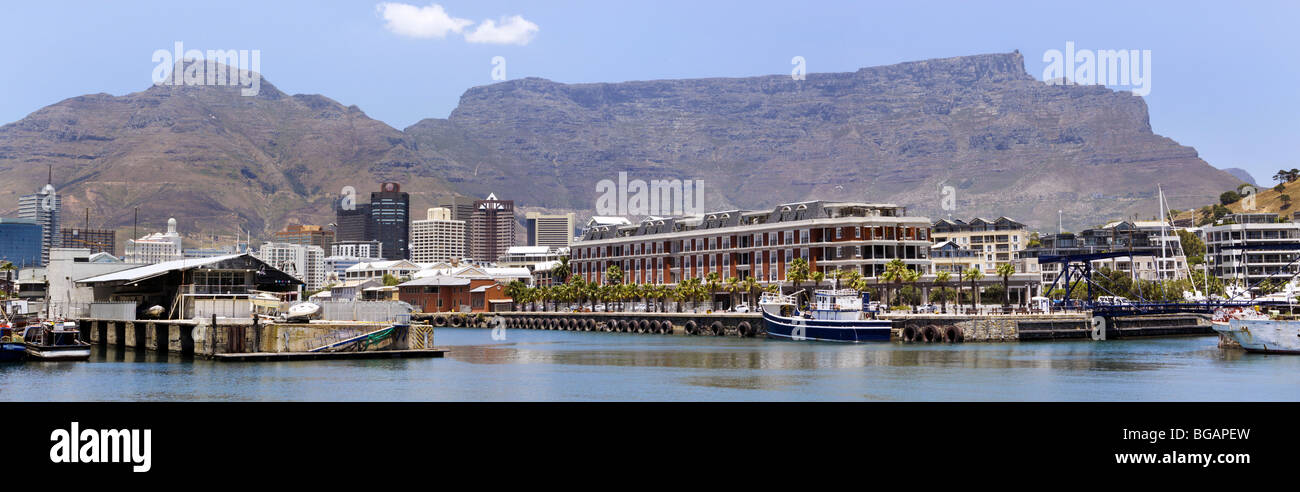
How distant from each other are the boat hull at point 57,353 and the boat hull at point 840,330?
211 feet

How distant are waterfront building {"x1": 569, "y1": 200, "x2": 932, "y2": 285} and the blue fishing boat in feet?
81.0

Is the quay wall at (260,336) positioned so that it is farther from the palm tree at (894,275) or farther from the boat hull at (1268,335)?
the palm tree at (894,275)

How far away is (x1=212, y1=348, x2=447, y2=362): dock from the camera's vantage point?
7419 cm

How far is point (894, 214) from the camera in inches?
6132

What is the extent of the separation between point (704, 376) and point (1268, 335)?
156 ft

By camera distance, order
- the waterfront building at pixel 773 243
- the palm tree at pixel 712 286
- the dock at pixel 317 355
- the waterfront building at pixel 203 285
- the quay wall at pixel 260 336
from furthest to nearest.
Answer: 1. the palm tree at pixel 712 286
2. the waterfront building at pixel 773 243
3. the waterfront building at pixel 203 285
4. the quay wall at pixel 260 336
5. the dock at pixel 317 355

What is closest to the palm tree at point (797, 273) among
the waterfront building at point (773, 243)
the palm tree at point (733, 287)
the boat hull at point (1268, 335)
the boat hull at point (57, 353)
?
the waterfront building at point (773, 243)

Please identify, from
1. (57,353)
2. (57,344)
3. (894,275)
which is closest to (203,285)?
(57,344)

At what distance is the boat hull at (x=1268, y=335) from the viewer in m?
85.4

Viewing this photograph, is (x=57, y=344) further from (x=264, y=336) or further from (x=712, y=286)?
(x=712, y=286)

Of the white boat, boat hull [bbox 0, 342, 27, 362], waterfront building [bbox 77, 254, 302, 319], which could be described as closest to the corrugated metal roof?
waterfront building [bbox 77, 254, 302, 319]

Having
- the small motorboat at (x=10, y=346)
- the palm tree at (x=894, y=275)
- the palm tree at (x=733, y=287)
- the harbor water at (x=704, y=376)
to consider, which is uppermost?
the palm tree at (x=894, y=275)

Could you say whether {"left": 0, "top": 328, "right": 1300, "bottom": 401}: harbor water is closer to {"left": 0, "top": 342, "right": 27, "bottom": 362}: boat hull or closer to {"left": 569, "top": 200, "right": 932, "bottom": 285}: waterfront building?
{"left": 0, "top": 342, "right": 27, "bottom": 362}: boat hull

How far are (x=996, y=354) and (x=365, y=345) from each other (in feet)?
156
